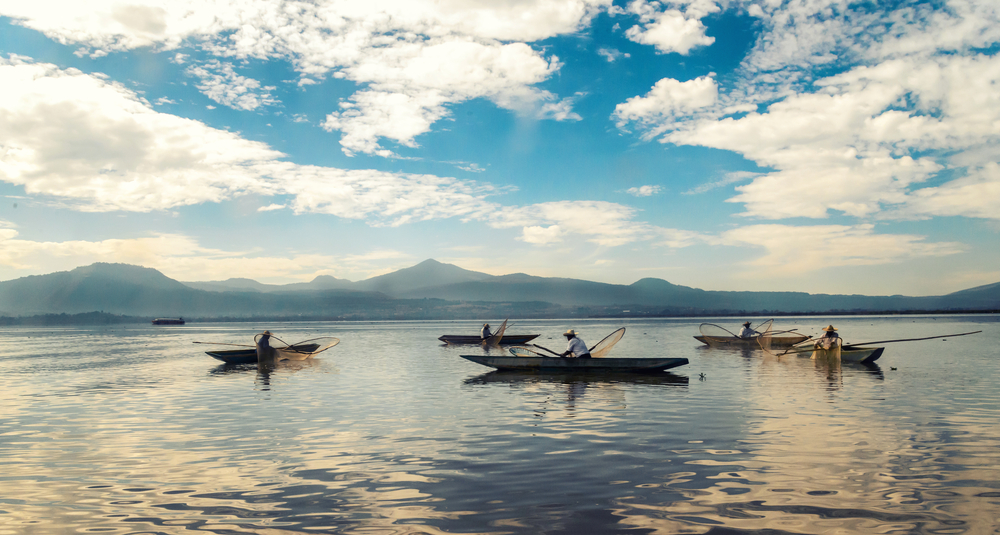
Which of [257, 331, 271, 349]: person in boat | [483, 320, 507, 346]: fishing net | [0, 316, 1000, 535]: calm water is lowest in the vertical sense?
[483, 320, 507, 346]: fishing net

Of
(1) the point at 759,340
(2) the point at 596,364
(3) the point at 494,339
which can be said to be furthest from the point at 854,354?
(3) the point at 494,339

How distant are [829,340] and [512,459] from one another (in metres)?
27.9

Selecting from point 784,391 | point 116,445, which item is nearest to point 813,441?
point 784,391

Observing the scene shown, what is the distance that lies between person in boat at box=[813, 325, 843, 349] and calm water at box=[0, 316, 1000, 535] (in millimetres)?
7709

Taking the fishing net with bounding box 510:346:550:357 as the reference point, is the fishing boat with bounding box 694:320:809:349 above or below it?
below

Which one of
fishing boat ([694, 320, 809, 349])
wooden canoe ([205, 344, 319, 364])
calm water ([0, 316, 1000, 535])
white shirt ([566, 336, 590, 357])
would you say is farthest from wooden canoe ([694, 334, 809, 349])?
wooden canoe ([205, 344, 319, 364])

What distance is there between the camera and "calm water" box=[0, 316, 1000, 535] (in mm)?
8461

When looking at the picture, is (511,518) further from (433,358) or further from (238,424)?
(433,358)

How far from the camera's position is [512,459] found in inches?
469

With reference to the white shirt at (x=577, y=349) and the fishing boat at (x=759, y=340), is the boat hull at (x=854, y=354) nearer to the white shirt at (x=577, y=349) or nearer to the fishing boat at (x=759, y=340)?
the fishing boat at (x=759, y=340)

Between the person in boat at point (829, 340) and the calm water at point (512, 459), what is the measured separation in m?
7.71

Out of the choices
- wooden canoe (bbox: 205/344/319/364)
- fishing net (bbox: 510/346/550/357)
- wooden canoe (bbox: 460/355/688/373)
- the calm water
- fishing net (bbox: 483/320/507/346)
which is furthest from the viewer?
fishing net (bbox: 483/320/507/346)

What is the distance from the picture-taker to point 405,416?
17.8m

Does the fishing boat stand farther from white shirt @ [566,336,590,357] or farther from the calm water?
white shirt @ [566,336,590,357]
